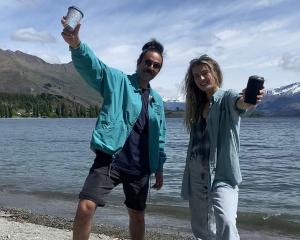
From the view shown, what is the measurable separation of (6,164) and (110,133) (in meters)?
28.2

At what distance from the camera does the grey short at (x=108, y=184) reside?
19.1 ft

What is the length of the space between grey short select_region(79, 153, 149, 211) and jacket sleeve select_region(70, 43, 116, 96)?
94 centimetres

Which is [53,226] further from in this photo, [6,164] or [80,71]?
[6,164]

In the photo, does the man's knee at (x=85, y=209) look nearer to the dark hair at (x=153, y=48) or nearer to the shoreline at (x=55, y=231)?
the dark hair at (x=153, y=48)

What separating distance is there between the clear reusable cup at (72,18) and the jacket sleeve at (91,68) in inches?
10.9

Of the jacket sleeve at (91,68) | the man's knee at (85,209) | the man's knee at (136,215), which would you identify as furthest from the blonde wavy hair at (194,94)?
the man's knee at (85,209)

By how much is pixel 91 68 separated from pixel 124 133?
2.94 ft

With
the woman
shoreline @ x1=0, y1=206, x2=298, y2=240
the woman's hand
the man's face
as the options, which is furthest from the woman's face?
shoreline @ x1=0, y1=206, x2=298, y2=240

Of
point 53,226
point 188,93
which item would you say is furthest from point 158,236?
point 188,93

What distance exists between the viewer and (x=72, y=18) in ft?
17.5

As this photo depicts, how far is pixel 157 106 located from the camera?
6.52m

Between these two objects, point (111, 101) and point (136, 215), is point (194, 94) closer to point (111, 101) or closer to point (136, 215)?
point (111, 101)

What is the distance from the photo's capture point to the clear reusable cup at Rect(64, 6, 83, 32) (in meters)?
5.29

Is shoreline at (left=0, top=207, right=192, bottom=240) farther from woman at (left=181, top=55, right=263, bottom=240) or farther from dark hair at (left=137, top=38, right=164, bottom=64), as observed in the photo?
dark hair at (left=137, top=38, right=164, bottom=64)
